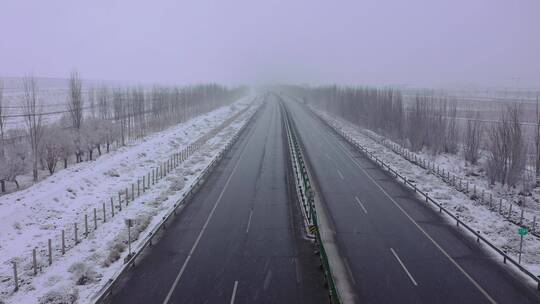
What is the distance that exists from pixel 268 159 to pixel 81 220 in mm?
21091

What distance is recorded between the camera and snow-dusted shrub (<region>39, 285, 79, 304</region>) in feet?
43.2

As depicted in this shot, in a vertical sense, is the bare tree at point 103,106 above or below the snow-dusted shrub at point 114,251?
above

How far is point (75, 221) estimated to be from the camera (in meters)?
21.2

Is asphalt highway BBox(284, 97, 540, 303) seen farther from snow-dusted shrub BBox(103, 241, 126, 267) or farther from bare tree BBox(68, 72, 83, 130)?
bare tree BBox(68, 72, 83, 130)

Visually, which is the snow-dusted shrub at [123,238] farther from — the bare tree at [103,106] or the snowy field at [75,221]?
the bare tree at [103,106]

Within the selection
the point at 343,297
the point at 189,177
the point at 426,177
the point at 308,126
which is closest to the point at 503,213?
the point at 426,177

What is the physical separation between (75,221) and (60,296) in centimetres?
852

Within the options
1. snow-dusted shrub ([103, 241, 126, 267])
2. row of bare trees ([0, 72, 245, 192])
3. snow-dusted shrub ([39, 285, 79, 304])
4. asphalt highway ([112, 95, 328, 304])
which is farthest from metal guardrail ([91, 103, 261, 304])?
row of bare trees ([0, 72, 245, 192])

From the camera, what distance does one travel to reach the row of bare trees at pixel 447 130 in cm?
3050

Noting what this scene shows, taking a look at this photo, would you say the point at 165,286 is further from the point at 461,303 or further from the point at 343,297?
the point at 461,303

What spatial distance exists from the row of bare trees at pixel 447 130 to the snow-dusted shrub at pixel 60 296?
1125 inches

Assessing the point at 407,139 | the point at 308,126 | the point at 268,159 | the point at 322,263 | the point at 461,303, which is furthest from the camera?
the point at 308,126

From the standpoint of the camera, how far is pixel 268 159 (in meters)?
39.8

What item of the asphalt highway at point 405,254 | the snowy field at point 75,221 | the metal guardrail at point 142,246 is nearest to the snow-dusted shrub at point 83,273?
the snowy field at point 75,221
